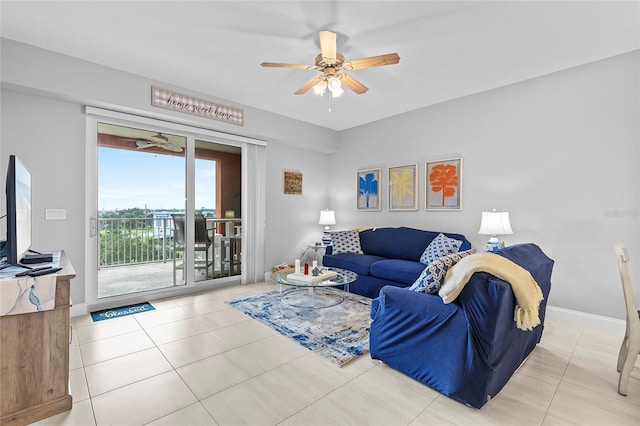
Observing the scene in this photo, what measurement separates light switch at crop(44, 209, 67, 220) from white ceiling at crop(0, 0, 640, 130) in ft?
5.34

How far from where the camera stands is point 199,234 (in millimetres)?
4371

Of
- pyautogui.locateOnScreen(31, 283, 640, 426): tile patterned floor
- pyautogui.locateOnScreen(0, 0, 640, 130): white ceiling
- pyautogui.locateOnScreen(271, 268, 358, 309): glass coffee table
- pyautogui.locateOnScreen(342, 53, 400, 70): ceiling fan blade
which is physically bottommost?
pyautogui.locateOnScreen(31, 283, 640, 426): tile patterned floor

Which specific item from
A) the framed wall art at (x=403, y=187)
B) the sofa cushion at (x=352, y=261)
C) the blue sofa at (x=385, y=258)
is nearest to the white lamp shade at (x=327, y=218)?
the blue sofa at (x=385, y=258)

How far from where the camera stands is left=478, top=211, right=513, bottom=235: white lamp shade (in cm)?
332

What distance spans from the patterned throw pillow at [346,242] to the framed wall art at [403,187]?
79 centimetres

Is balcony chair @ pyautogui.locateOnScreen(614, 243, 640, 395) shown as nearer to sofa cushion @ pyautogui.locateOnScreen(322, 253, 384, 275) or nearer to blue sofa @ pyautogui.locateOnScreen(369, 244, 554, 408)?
blue sofa @ pyautogui.locateOnScreen(369, 244, 554, 408)

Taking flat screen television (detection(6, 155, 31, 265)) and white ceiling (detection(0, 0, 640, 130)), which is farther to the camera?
white ceiling (detection(0, 0, 640, 130))

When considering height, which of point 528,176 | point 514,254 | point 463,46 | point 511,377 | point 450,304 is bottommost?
point 511,377

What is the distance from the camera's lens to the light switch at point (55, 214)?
3113 millimetres

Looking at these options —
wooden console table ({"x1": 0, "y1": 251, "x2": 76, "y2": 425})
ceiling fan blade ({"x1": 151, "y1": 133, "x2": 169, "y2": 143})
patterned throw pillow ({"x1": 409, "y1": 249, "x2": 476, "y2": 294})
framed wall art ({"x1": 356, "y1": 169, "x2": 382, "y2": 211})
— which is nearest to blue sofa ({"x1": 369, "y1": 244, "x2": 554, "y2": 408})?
patterned throw pillow ({"x1": 409, "y1": 249, "x2": 476, "y2": 294})

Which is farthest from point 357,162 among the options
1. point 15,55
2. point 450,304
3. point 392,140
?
point 15,55

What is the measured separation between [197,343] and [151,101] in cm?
283

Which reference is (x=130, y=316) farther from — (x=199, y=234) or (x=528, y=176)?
(x=528, y=176)

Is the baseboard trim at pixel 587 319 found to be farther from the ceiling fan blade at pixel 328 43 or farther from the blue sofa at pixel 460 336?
the ceiling fan blade at pixel 328 43
